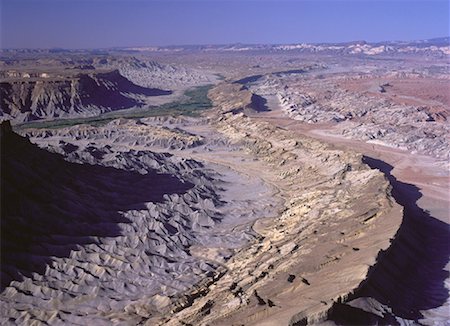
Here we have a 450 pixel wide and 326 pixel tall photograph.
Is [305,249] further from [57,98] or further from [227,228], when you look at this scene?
[57,98]

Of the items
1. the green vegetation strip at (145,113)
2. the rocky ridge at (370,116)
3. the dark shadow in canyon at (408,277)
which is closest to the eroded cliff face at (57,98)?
the green vegetation strip at (145,113)

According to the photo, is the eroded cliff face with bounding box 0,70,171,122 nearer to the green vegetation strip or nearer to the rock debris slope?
the green vegetation strip

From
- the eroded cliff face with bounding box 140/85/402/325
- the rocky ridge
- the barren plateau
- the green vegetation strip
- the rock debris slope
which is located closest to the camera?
the eroded cliff face with bounding box 140/85/402/325

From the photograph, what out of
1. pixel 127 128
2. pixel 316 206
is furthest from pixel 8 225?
pixel 127 128

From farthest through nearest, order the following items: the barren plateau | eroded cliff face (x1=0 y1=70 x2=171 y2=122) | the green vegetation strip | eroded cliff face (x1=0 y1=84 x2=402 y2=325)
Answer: eroded cliff face (x1=0 y1=70 x2=171 y2=122) → the green vegetation strip → eroded cliff face (x1=0 y1=84 x2=402 y2=325) → the barren plateau

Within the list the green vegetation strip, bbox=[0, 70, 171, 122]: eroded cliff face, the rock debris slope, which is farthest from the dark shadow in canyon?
bbox=[0, 70, 171, 122]: eroded cliff face

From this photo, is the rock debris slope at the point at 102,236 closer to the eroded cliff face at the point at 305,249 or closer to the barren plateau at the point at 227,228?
the barren plateau at the point at 227,228

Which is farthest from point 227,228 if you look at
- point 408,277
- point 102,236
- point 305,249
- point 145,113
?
point 145,113
